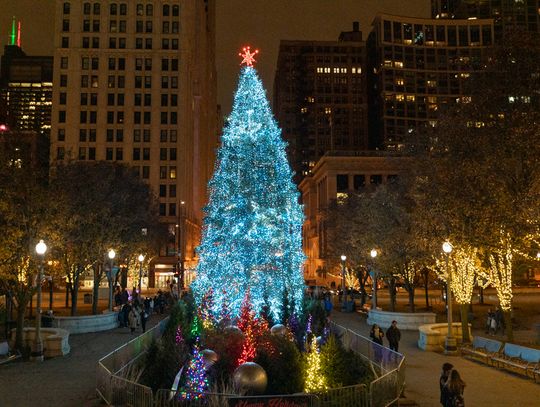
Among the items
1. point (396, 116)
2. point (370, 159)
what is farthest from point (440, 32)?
point (370, 159)

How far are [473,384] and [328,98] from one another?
171876 millimetres

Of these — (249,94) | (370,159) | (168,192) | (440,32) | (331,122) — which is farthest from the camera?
(440,32)

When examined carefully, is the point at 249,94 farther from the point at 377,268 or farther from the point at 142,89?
the point at 142,89

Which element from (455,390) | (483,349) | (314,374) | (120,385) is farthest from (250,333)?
(483,349)

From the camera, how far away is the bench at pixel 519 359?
1817cm

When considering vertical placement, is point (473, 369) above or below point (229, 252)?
below

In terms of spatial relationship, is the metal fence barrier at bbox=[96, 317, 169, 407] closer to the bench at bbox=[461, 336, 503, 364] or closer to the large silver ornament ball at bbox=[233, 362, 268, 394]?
the large silver ornament ball at bbox=[233, 362, 268, 394]

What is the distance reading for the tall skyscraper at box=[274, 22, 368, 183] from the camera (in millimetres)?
182250

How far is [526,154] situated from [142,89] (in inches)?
3545

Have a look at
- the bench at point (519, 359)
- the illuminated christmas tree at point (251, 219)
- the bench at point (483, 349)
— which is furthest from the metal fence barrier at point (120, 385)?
the bench at point (483, 349)

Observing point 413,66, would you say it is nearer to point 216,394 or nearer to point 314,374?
point 314,374

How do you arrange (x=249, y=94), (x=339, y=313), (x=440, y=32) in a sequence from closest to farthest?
→ (x=249, y=94) → (x=339, y=313) → (x=440, y=32)

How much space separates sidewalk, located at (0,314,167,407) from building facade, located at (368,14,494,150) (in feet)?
510

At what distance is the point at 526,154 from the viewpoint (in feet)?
72.3
